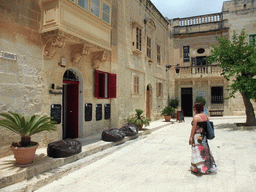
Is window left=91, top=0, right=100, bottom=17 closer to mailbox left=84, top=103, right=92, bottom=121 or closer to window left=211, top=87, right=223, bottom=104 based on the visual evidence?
mailbox left=84, top=103, right=92, bottom=121

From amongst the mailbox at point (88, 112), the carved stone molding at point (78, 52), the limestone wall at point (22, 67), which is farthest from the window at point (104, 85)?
the limestone wall at point (22, 67)

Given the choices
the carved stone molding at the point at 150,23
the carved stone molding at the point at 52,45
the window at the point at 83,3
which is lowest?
the carved stone molding at the point at 52,45

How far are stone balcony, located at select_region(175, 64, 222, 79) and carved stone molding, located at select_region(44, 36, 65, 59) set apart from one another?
44.1 feet

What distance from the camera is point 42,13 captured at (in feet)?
20.3

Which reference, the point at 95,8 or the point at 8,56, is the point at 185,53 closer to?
the point at 95,8

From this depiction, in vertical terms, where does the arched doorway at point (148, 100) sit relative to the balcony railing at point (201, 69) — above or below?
below

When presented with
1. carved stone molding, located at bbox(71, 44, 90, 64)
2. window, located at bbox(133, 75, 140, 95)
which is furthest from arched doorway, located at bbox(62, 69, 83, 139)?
window, located at bbox(133, 75, 140, 95)

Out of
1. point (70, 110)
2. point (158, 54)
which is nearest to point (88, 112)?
point (70, 110)

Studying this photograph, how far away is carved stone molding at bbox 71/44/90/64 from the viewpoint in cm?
708

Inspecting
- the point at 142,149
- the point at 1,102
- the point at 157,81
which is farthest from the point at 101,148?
the point at 157,81

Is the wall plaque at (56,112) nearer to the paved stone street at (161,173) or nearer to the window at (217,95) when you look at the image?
the paved stone street at (161,173)

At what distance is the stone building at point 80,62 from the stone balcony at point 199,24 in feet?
13.2

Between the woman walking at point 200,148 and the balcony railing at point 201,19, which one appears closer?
the woman walking at point 200,148

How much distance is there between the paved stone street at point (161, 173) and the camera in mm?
3853
